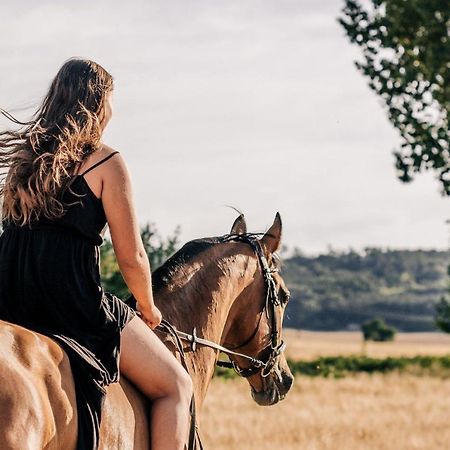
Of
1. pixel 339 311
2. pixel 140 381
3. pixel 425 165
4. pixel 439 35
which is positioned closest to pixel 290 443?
pixel 425 165

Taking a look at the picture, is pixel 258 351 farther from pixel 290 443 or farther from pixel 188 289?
pixel 290 443

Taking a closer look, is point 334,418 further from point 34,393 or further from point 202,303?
point 34,393

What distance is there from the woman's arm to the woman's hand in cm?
6

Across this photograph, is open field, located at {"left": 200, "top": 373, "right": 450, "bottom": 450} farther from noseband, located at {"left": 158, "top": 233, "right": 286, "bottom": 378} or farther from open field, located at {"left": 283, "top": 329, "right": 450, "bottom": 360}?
noseband, located at {"left": 158, "top": 233, "right": 286, "bottom": 378}

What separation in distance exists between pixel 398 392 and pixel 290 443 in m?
14.6

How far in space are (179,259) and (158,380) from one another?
113 centimetres

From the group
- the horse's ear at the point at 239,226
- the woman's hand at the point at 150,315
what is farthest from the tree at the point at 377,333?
the woman's hand at the point at 150,315

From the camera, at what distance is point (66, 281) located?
541cm

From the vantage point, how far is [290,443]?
18250 mm

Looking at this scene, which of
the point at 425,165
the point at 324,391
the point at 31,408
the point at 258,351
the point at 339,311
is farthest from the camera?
the point at 339,311

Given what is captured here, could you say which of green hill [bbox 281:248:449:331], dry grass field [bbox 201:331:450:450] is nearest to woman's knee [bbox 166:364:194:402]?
dry grass field [bbox 201:331:450:450]

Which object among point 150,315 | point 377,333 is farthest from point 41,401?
point 377,333

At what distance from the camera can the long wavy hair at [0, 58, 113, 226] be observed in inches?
213

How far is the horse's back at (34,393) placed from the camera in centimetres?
469
